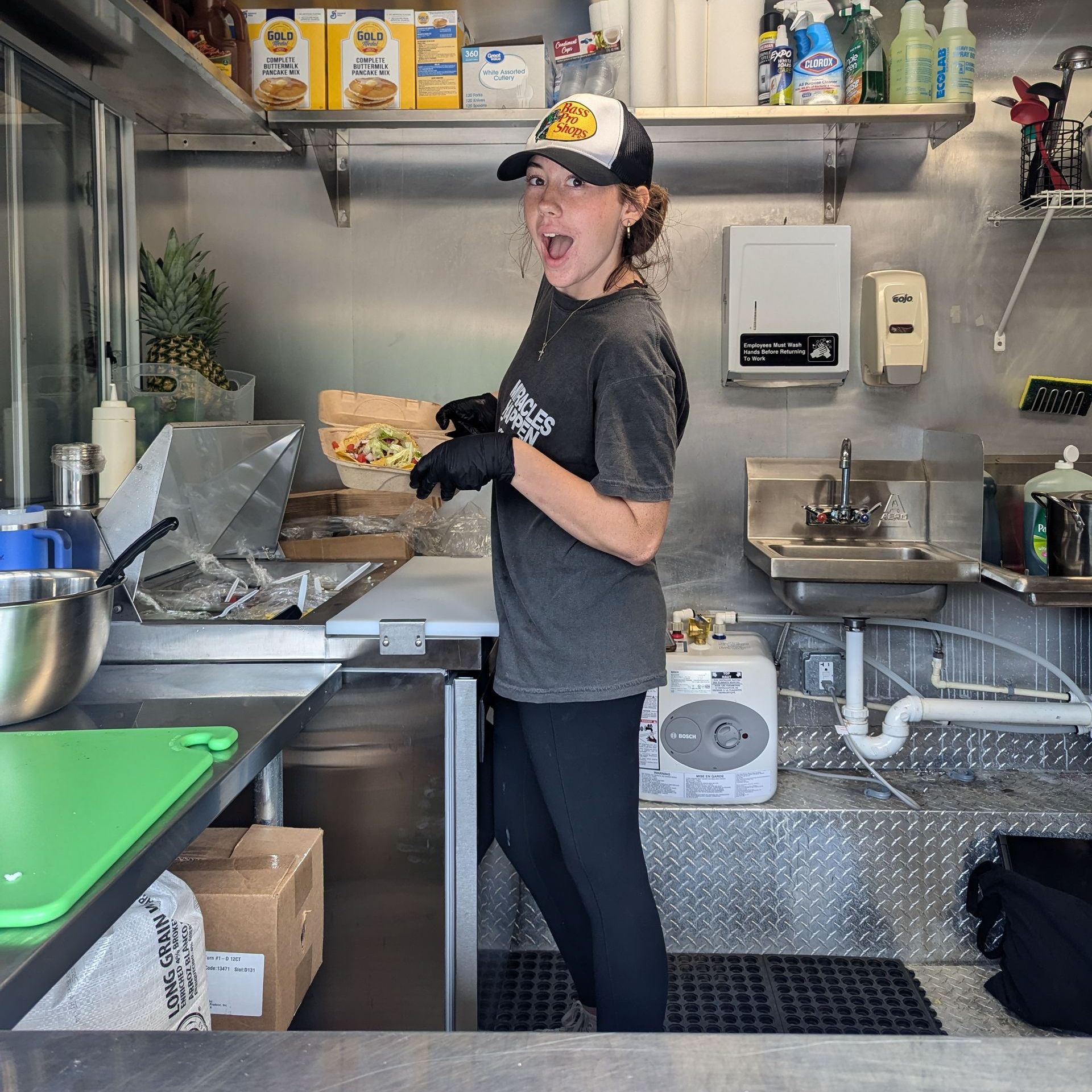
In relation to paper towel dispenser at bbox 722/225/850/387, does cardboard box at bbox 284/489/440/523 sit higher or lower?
lower

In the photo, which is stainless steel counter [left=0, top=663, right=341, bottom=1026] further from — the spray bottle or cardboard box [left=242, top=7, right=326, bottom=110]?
the spray bottle

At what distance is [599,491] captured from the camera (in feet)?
5.38

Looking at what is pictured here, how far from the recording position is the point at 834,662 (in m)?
3.34

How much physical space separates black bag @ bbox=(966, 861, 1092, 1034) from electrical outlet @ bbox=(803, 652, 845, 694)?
2.67ft

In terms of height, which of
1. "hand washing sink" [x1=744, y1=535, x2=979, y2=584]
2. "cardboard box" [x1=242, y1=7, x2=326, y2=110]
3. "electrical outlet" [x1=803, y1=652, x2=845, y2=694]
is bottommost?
"electrical outlet" [x1=803, y1=652, x2=845, y2=694]

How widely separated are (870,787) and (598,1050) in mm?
2778

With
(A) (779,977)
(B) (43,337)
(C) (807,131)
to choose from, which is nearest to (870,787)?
(A) (779,977)

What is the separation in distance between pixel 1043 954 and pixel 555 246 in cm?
197

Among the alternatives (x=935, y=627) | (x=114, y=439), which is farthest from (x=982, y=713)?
(x=114, y=439)

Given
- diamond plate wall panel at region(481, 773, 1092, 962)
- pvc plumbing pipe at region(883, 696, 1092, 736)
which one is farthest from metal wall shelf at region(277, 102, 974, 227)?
diamond plate wall panel at region(481, 773, 1092, 962)

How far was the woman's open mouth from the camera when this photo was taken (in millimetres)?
1779

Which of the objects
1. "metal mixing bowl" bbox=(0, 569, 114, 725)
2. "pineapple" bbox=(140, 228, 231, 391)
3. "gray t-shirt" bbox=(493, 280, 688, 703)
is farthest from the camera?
"pineapple" bbox=(140, 228, 231, 391)

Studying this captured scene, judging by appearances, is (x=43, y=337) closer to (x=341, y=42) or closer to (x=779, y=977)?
(x=341, y=42)

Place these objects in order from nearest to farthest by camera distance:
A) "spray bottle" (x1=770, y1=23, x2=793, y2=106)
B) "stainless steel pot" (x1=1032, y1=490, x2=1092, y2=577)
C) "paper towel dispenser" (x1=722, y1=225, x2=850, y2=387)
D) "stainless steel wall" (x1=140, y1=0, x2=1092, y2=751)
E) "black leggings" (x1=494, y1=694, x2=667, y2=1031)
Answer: "black leggings" (x1=494, y1=694, x2=667, y2=1031) < "stainless steel pot" (x1=1032, y1=490, x2=1092, y2=577) < "spray bottle" (x1=770, y1=23, x2=793, y2=106) < "paper towel dispenser" (x1=722, y1=225, x2=850, y2=387) < "stainless steel wall" (x1=140, y1=0, x2=1092, y2=751)
